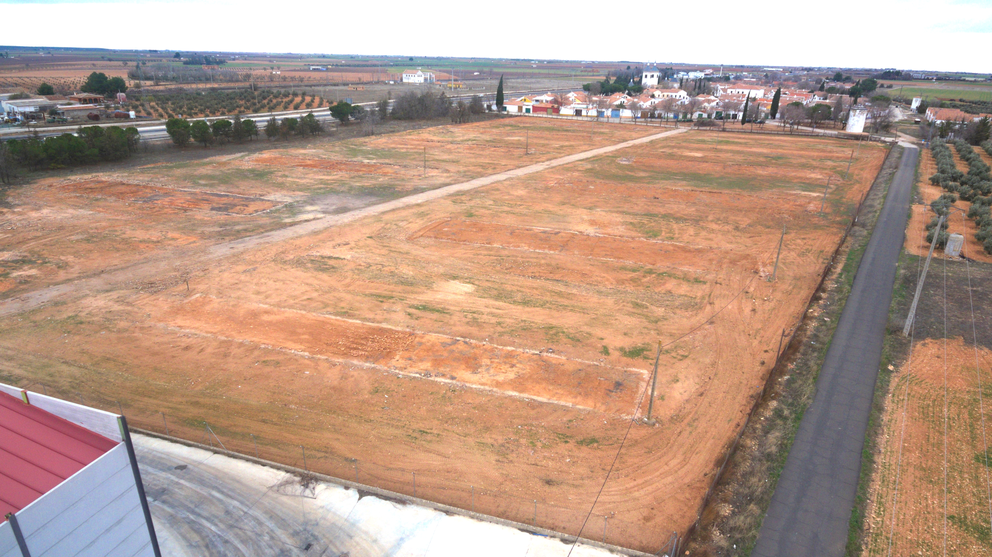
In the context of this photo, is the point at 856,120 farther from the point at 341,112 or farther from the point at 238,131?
the point at 238,131

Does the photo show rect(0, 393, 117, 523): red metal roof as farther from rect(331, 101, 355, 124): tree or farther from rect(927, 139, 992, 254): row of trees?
rect(331, 101, 355, 124): tree

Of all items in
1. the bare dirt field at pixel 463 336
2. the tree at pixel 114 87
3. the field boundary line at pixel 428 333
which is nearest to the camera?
the bare dirt field at pixel 463 336

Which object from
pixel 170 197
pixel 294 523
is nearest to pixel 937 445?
pixel 294 523

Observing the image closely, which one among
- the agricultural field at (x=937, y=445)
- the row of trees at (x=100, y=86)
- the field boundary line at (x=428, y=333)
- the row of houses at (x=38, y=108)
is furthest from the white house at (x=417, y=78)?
the agricultural field at (x=937, y=445)

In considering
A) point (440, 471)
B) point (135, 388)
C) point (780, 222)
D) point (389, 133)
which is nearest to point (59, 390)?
point (135, 388)

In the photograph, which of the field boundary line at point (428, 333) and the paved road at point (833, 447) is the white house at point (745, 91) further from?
the field boundary line at point (428, 333)
